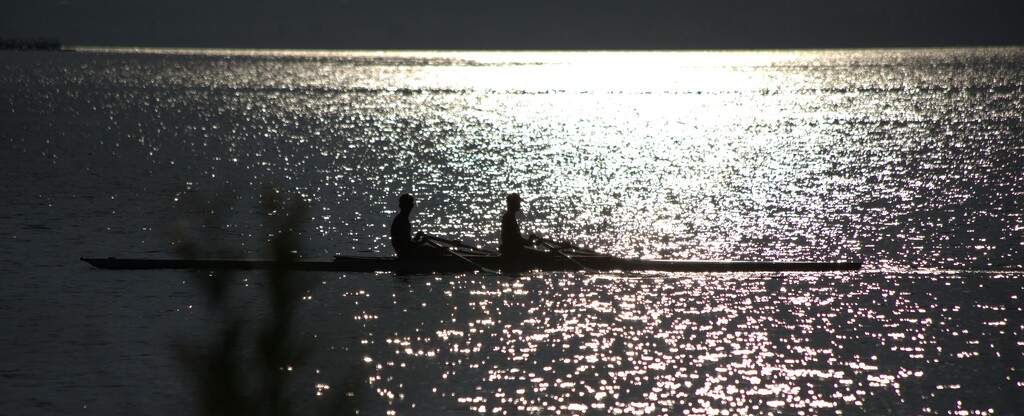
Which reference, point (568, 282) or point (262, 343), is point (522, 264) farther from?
point (262, 343)

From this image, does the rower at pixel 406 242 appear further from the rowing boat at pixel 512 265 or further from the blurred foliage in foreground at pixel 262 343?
the blurred foliage in foreground at pixel 262 343

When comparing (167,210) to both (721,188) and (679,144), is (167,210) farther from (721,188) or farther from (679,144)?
(679,144)

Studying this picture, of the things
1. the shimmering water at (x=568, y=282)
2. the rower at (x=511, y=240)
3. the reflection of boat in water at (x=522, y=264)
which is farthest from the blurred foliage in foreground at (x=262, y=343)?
the reflection of boat in water at (x=522, y=264)

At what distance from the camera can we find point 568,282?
81.9ft

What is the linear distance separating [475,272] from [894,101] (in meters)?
133

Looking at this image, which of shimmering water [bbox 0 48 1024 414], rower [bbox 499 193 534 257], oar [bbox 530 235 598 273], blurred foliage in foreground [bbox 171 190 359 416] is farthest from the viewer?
oar [bbox 530 235 598 273]

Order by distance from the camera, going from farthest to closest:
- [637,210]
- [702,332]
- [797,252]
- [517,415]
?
[637,210]
[797,252]
[702,332]
[517,415]

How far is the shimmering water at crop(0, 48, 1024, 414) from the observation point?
1731 cm

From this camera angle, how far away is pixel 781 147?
3059 inches

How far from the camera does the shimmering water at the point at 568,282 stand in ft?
56.8

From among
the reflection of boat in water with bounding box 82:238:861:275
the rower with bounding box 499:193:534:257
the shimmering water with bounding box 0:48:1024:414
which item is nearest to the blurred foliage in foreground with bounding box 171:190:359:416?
the shimmering water with bounding box 0:48:1024:414

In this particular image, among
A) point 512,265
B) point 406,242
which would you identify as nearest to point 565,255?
point 512,265

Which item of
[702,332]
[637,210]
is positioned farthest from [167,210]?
[702,332]

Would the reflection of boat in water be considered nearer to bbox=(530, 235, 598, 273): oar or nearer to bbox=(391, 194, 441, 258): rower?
bbox=(530, 235, 598, 273): oar
